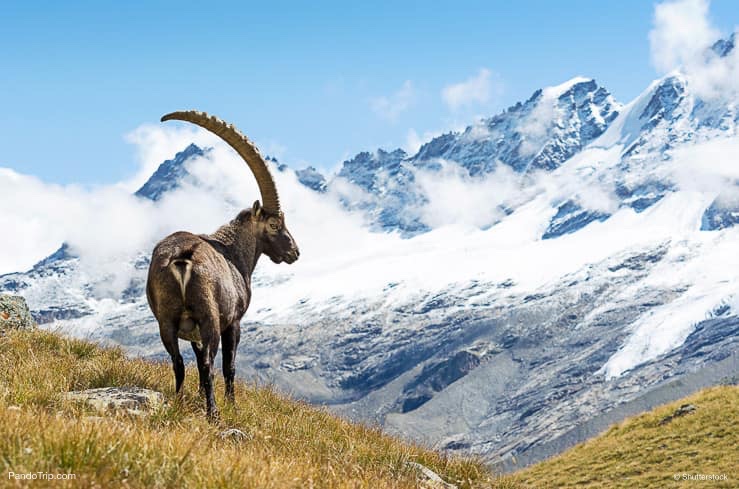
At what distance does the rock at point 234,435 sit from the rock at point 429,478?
2182mm

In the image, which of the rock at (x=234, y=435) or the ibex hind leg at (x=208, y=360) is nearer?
the rock at (x=234, y=435)

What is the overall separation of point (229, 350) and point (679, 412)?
30976 millimetres

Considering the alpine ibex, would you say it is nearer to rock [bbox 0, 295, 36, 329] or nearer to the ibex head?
the ibex head

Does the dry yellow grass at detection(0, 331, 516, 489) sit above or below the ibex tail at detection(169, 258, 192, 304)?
below

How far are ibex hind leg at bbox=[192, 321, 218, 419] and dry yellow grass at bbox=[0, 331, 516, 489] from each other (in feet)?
0.72

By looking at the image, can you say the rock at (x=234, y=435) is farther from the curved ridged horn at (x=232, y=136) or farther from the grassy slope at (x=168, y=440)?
the curved ridged horn at (x=232, y=136)

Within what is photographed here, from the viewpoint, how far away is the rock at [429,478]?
31.4ft

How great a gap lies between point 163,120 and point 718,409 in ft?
A: 99.9

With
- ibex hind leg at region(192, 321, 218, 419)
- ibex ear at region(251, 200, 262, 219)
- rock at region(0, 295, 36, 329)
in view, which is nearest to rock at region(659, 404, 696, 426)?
ibex ear at region(251, 200, 262, 219)

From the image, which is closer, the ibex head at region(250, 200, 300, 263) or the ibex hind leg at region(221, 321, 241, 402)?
the ibex hind leg at region(221, 321, 241, 402)

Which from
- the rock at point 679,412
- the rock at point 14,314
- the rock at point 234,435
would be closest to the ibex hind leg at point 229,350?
the rock at point 234,435

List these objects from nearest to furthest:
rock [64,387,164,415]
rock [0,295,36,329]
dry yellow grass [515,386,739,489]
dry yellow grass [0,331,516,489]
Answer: dry yellow grass [0,331,516,489] < rock [64,387,164,415] < rock [0,295,36,329] < dry yellow grass [515,386,739,489]

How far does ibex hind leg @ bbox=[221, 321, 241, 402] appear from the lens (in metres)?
11.1

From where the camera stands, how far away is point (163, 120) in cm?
1254
